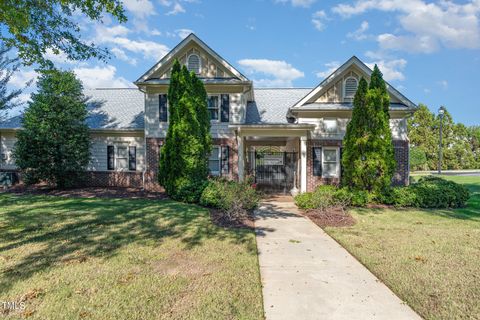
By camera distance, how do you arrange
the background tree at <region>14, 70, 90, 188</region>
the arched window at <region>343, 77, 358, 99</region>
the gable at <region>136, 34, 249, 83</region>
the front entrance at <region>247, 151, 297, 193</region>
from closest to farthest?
the background tree at <region>14, 70, 90, 188</region> < the gable at <region>136, 34, 249, 83</region> < the arched window at <region>343, 77, 358, 99</region> < the front entrance at <region>247, 151, 297, 193</region>

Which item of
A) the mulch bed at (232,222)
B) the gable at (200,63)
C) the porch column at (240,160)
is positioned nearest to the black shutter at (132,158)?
the gable at (200,63)

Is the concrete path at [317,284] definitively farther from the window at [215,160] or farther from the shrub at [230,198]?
the window at [215,160]

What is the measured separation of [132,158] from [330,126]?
11.0 m

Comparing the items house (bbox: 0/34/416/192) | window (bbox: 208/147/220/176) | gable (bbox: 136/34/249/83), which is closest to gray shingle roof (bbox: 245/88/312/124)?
house (bbox: 0/34/416/192)

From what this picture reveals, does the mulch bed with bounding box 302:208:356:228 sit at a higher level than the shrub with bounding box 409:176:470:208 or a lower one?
lower

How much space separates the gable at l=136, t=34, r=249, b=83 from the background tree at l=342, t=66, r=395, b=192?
19.9 feet

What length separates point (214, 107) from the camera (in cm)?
1492

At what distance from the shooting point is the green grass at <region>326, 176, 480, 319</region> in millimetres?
3684

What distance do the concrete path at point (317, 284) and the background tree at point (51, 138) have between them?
11997 mm

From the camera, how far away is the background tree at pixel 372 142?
11.1 meters

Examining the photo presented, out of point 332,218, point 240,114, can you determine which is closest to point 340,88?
point 240,114

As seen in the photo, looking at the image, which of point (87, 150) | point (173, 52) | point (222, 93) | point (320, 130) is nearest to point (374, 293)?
point (320, 130)

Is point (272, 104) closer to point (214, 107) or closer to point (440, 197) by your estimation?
point (214, 107)

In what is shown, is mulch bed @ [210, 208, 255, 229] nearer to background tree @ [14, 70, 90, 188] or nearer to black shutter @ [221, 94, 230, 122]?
black shutter @ [221, 94, 230, 122]
